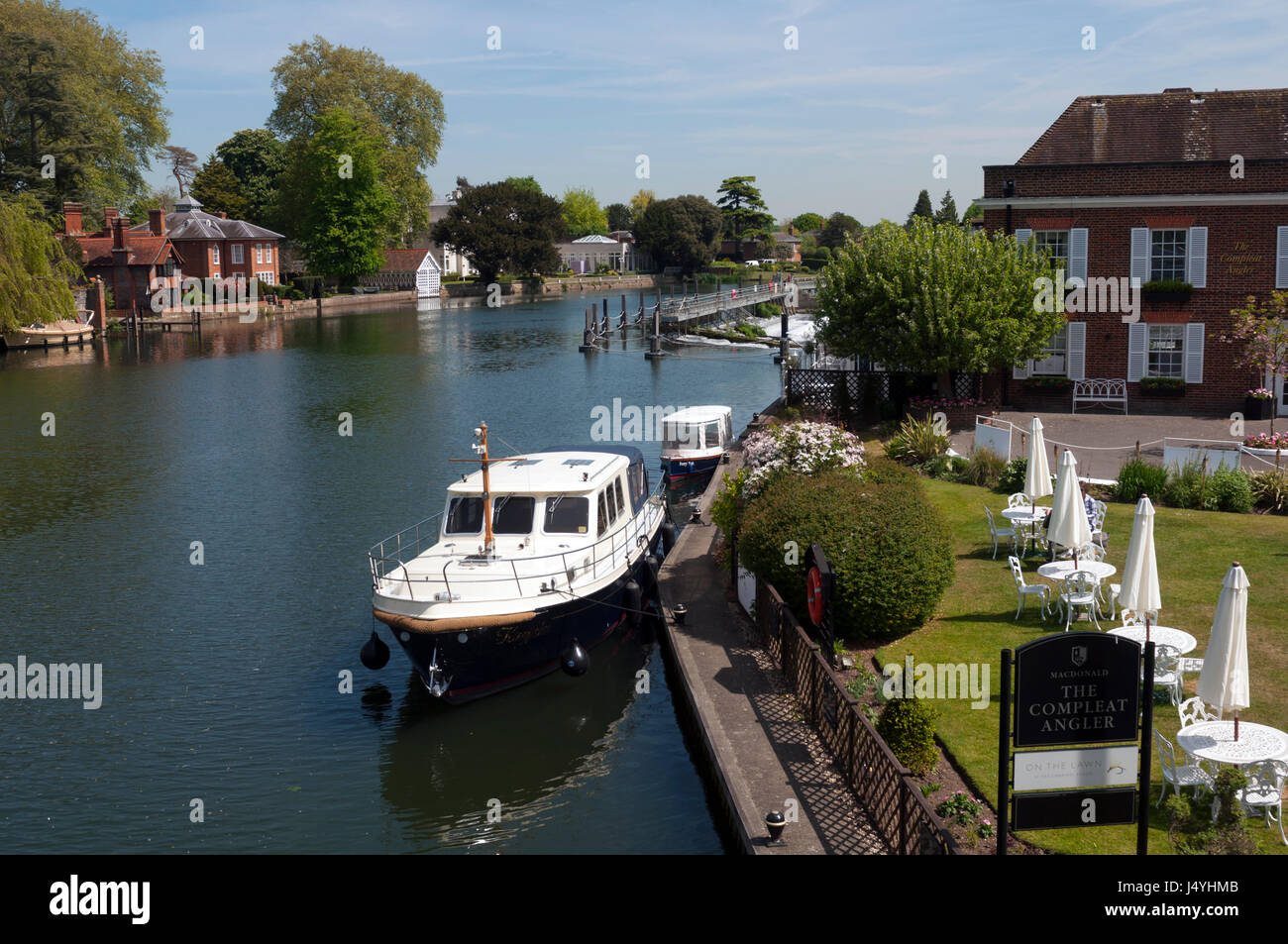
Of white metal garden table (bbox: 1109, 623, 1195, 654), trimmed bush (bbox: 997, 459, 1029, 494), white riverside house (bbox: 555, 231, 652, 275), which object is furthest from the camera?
white riverside house (bbox: 555, 231, 652, 275)

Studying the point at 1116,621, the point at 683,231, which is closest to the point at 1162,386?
the point at 1116,621

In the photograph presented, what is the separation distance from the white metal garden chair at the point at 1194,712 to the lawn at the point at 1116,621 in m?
0.27

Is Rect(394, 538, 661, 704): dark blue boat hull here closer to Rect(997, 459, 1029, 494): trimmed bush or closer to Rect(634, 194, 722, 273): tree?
Rect(997, 459, 1029, 494): trimmed bush

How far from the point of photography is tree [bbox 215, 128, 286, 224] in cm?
12488

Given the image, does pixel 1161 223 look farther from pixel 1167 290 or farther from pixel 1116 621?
pixel 1116 621

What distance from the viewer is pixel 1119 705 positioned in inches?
360

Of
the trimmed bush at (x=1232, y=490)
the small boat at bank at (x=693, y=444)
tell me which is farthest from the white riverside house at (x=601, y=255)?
the trimmed bush at (x=1232, y=490)

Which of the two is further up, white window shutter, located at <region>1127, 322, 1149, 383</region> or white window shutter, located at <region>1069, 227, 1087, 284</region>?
white window shutter, located at <region>1069, 227, 1087, 284</region>

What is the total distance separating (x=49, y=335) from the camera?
235 feet

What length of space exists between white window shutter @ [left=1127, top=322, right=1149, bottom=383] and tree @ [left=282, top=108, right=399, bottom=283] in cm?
7670

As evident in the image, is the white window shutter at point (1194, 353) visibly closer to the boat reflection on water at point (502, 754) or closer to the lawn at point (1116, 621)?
the lawn at point (1116, 621)

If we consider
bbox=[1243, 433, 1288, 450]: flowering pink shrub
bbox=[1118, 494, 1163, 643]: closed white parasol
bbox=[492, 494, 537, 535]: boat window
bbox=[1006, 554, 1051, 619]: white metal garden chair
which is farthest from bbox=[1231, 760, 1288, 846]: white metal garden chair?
bbox=[1243, 433, 1288, 450]: flowering pink shrub

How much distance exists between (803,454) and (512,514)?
4998 mm

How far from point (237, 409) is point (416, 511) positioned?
2208 cm
